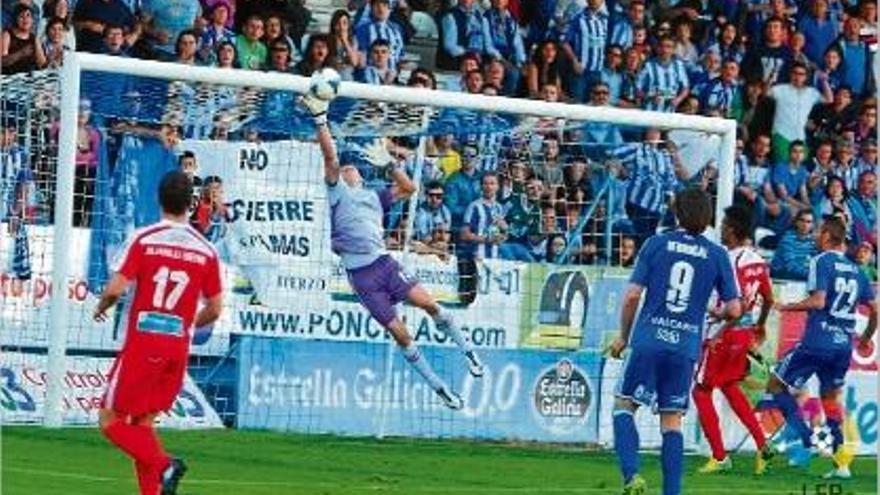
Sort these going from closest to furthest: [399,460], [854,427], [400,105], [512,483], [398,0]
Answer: [512,483] → [399,460] → [400,105] → [854,427] → [398,0]

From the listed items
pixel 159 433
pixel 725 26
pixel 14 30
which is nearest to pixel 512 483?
pixel 159 433

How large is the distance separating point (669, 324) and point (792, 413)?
5690 mm

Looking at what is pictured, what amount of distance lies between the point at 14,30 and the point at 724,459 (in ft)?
23.2

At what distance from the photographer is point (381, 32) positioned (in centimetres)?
2528

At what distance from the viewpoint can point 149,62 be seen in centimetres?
2027

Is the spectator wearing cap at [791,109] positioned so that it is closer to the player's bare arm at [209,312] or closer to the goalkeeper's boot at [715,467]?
the goalkeeper's boot at [715,467]

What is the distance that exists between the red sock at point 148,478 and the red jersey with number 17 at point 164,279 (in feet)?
2.12

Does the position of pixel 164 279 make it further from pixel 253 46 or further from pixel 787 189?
pixel 787 189

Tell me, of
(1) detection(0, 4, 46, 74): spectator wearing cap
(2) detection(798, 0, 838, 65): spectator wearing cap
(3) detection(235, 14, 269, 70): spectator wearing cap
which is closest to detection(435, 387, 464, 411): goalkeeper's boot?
(3) detection(235, 14, 269, 70): spectator wearing cap

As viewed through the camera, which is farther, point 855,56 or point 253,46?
point 855,56

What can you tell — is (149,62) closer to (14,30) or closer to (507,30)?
(14,30)

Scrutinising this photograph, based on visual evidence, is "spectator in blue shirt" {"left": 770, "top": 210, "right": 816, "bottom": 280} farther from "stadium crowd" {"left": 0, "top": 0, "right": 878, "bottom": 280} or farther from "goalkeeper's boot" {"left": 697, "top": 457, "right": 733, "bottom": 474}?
"goalkeeper's boot" {"left": 697, "top": 457, "right": 733, "bottom": 474}

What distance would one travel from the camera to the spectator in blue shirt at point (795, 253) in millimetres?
24953

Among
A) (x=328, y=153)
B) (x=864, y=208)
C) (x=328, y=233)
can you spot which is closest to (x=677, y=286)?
(x=328, y=153)
